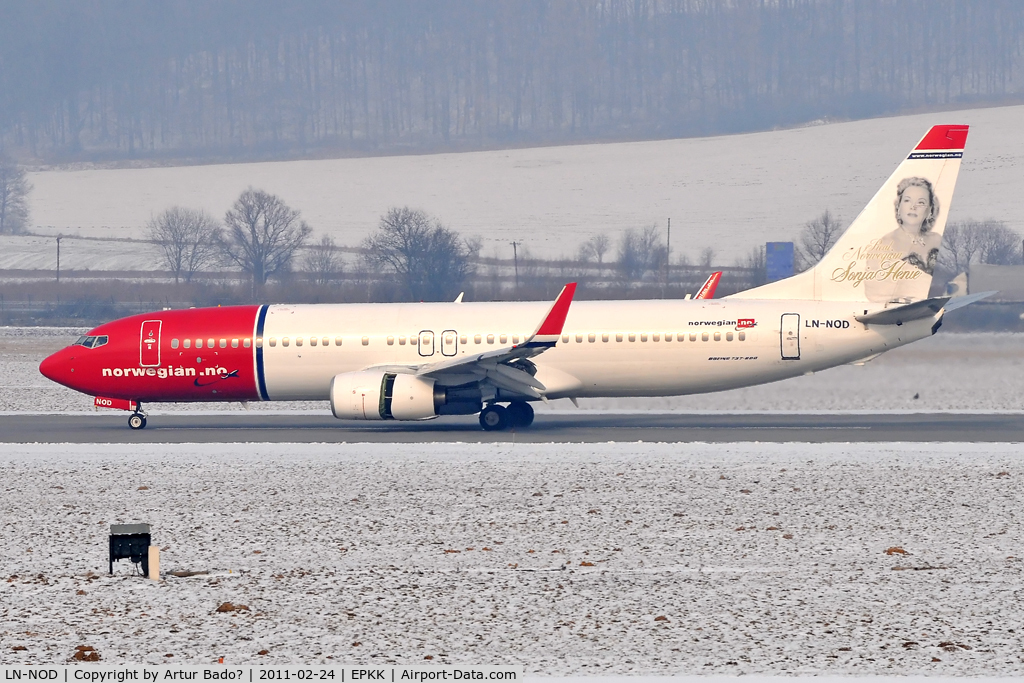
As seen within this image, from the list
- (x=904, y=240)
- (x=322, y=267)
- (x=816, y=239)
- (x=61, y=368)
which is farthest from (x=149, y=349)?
(x=816, y=239)

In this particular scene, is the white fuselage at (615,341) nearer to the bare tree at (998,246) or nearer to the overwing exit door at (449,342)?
the overwing exit door at (449,342)

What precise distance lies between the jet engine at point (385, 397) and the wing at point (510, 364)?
40 cm

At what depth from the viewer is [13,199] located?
156 m

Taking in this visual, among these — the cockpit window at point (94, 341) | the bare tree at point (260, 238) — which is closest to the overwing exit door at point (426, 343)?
the cockpit window at point (94, 341)

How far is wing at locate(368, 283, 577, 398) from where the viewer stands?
26812 mm

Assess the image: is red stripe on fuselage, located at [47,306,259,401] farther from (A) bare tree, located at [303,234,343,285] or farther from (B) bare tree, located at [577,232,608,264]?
(B) bare tree, located at [577,232,608,264]

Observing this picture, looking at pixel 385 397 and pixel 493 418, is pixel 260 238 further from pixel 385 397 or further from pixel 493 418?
pixel 385 397

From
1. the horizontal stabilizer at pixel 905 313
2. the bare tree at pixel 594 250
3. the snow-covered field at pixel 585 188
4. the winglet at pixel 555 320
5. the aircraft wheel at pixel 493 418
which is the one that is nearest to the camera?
the winglet at pixel 555 320

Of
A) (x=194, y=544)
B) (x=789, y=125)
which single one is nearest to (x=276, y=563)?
(x=194, y=544)

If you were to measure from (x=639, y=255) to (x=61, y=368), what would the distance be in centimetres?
6558

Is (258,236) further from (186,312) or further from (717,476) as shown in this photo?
(717,476)

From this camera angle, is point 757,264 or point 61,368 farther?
point 757,264

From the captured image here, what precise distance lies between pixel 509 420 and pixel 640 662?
745 inches

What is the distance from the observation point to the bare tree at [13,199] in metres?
150
